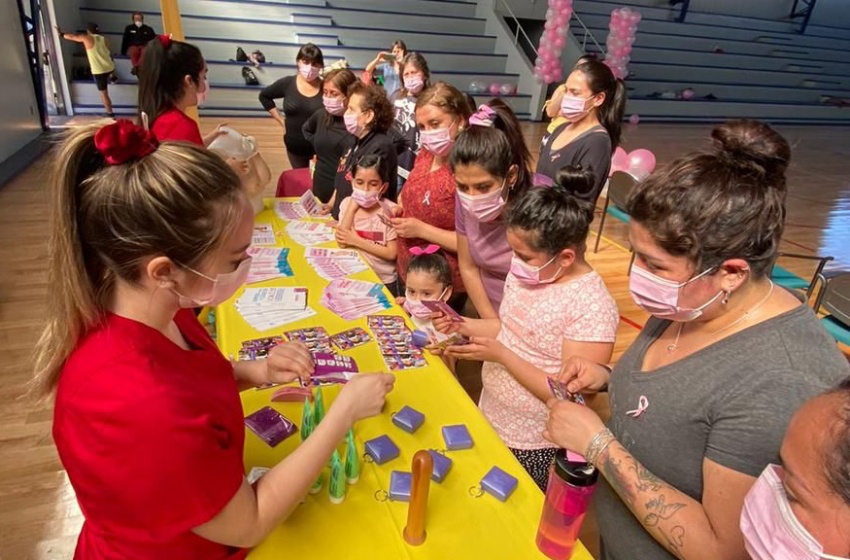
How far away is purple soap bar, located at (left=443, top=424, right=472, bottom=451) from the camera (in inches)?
55.2

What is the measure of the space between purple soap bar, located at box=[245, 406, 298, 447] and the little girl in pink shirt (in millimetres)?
576

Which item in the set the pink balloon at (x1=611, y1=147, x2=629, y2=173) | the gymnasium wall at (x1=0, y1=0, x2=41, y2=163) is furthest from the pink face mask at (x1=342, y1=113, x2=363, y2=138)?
the gymnasium wall at (x1=0, y1=0, x2=41, y2=163)

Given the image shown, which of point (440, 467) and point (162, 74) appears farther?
point (162, 74)

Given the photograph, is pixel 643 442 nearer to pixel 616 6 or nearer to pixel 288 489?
pixel 288 489

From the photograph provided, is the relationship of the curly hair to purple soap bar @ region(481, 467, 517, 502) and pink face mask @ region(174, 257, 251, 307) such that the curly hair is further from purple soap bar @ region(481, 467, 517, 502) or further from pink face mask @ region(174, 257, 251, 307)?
purple soap bar @ region(481, 467, 517, 502)

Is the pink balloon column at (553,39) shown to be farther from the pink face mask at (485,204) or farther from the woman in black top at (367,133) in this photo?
the pink face mask at (485,204)

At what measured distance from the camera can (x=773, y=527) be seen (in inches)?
30.4

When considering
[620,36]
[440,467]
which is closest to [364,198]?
[440,467]

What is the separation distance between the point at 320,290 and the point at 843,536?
1.90 metres

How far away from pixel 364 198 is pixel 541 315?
1.40 m

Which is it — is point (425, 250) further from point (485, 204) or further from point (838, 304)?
point (838, 304)

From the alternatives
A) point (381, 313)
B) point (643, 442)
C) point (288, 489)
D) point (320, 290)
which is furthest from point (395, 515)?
point (320, 290)

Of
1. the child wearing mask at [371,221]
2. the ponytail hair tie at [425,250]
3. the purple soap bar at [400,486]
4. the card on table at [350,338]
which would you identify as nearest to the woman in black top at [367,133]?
the child wearing mask at [371,221]

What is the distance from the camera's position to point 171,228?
35.5 inches
